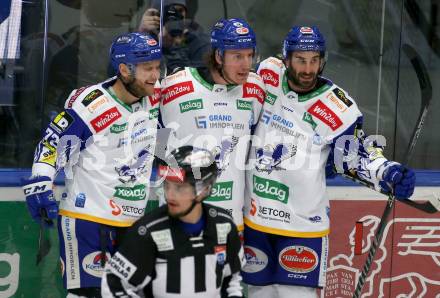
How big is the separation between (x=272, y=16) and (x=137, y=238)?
2.38 meters

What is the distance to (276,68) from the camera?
527 cm

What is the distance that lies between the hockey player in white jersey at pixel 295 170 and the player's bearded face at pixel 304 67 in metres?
0.02

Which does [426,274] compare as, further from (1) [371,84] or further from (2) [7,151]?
(2) [7,151]

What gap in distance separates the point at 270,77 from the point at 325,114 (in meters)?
0.32

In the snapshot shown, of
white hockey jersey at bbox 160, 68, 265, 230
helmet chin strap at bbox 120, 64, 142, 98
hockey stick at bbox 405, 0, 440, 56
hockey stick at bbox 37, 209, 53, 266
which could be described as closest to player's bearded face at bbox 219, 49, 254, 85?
white hockey jersey at bbox 160, 68, 265, 230

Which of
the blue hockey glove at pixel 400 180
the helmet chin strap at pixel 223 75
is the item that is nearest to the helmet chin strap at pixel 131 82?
the helmet chin strap at pixel 223 75

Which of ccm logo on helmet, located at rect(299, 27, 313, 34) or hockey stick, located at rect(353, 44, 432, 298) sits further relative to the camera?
hockey stick, located at rect(353, 44, 432, 298)

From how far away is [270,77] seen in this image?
5.25 m

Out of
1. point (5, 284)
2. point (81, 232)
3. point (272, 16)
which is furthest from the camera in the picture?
point (272, 16)

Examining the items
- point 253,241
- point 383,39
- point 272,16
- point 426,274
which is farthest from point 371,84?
point 253,241

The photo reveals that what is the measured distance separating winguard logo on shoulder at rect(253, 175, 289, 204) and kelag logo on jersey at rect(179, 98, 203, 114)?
1.43 feet

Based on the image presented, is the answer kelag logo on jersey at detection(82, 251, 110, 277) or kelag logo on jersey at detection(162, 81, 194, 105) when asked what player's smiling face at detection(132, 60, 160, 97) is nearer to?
kelag logo on jersey at detection(162, 81, 194, 105)

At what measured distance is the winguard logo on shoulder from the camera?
519 cm

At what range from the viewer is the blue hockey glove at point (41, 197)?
482 cm
